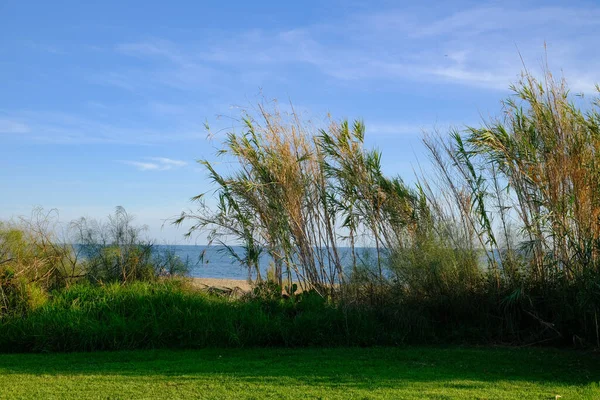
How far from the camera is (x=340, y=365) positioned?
20.9 ft

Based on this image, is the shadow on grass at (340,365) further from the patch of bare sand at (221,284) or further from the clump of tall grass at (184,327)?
the patch of bare sand at (221,284)

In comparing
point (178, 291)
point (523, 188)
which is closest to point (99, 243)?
point (178, 291)

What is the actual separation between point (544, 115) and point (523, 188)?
97cm

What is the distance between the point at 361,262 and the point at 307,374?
2.78 meters

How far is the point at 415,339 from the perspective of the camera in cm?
765

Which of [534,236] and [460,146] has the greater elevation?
[460,146]

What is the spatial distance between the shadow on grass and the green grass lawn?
0.01 meters

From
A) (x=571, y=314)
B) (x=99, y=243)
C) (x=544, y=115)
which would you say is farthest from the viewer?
(x=99, y=243)

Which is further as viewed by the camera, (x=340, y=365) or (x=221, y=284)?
(x=221, y=284)

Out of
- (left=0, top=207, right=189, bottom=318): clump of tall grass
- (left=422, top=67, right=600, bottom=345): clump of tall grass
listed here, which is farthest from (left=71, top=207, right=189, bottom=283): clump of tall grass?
(left=422, top=67, right=600, bottom=345): clump of tall grass

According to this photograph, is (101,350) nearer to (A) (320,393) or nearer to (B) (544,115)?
(A) (320,393)

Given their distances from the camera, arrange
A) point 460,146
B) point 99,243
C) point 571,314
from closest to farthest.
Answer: point 571,314 < point 460,146 < point 99,243

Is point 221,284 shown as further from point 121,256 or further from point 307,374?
point 307,374

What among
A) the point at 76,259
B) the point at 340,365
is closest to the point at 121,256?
the point at 76,259
